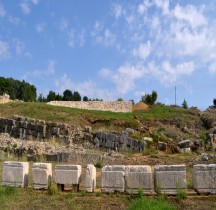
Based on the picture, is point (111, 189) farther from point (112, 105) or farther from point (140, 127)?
point (112, 105)

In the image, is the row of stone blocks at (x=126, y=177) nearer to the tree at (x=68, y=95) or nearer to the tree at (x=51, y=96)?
the tree at (x=51, y=96)

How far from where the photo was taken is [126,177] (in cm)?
951

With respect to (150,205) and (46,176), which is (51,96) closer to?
(46,176)

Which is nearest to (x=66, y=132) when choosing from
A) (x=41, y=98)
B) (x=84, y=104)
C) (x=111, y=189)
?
(x=84, y=104)

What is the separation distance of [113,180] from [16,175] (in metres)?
2.82

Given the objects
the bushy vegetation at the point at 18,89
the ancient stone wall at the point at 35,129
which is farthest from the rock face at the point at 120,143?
the bushy vegetation at the point at 18,89

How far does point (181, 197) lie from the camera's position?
8.73 m

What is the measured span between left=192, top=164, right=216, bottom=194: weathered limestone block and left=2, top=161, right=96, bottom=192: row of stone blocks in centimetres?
267

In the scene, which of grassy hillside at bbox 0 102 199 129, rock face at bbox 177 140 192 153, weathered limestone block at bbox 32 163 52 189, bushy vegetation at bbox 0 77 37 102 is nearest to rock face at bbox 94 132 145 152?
rock face at bbox 177 140 192 153

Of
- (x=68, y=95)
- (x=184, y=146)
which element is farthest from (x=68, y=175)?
(x=68, y=95)

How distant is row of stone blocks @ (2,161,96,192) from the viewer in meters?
9.77

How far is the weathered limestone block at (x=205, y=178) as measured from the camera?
354 inches

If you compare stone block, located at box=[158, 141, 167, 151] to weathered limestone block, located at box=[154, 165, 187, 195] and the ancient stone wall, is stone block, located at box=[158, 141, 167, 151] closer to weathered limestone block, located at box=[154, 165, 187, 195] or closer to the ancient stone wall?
the ancient stone wall

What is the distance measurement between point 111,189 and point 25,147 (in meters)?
11.6
